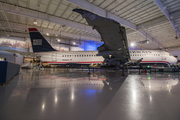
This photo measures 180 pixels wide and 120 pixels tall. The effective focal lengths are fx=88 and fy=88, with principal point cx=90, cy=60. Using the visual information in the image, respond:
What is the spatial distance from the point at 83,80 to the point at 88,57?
9.67 m

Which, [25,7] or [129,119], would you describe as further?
[25,7]

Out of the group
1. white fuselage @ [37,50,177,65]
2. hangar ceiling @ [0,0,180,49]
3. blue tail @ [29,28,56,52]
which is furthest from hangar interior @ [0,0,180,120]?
white fuselage @ [37,50,177,65]

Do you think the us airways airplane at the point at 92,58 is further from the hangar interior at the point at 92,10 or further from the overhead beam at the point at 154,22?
the hangar interior at the point at 92,10

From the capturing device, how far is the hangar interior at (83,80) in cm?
179

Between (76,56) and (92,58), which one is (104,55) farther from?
(76,56)

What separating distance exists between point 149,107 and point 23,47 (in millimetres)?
26999

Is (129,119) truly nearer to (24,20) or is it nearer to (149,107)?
(149,107)

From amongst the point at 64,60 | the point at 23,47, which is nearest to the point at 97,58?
the point at 64,60

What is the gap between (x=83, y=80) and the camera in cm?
532

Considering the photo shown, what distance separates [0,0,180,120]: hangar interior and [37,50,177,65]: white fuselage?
1.71 meters

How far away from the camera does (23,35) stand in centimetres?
2162

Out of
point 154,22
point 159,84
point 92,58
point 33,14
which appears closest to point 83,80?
point 159,84

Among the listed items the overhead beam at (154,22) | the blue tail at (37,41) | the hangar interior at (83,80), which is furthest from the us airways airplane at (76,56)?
the overhead beam at (154,22)

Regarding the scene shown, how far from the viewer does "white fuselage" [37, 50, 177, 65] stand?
13.6 meters
